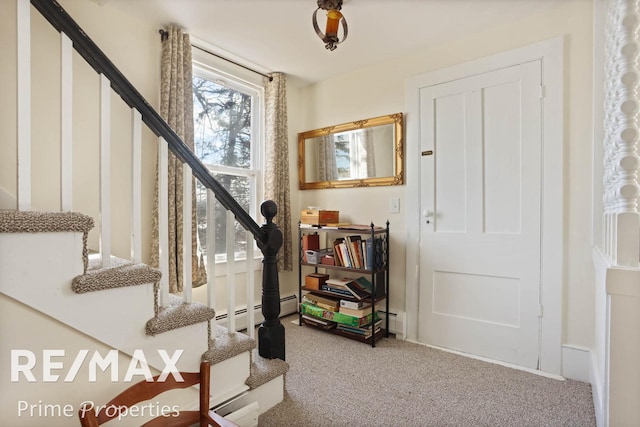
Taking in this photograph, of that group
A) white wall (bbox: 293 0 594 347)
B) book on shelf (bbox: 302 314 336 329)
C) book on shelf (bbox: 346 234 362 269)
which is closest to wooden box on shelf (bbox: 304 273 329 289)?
book on shelf (bbox: 302 314 336 329)

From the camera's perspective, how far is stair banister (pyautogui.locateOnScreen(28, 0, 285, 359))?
3.59 ft

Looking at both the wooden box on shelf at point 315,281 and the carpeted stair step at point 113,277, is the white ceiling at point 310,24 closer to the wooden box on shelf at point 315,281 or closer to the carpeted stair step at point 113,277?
the carpeted stair step at point 113,277

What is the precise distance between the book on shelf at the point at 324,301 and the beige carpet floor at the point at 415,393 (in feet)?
1.17

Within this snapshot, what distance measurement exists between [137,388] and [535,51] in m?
2.87

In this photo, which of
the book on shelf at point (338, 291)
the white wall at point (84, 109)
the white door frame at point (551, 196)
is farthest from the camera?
the book on shelf at point (338, 291)

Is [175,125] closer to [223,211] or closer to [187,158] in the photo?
[223,211]

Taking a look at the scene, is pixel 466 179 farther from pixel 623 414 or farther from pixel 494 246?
pixel 623 414

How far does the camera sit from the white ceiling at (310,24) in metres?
2.02

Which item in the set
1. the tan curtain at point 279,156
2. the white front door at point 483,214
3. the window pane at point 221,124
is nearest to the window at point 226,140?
the window pane at point 221,124

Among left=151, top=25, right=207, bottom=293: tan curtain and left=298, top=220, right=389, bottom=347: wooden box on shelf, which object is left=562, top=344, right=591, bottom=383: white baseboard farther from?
left=151, top=25, right=207, bottom=293: tan curtain

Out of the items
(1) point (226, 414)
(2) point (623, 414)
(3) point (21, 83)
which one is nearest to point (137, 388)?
(1) point (226, 414)

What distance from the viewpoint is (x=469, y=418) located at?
1.61m

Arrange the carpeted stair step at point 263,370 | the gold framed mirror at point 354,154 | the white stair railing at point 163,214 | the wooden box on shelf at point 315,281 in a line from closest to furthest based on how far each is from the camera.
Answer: the white stair railing at point 163,214
the carpeted stair step at point 263,370
the gold framed mirror at point 354,154
the wooden box on shelf at point 315,281

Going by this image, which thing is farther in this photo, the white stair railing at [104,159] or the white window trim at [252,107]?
the white window trim at [252,107]
